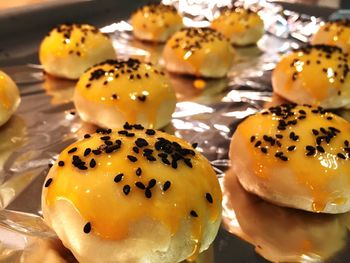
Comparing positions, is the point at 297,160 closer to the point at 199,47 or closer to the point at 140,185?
the point at 140,185

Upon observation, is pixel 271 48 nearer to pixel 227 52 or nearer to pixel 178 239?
pixel 227 52

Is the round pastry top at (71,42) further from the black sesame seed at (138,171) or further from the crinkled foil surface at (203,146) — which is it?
the black sesame seed at (138,171)

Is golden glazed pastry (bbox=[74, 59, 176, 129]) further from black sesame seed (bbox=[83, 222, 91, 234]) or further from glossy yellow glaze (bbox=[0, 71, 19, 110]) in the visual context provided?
black sesame seed (bbox=[83, 222, 91, 234])

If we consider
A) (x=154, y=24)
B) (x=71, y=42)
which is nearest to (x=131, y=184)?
(x=71, y=42)

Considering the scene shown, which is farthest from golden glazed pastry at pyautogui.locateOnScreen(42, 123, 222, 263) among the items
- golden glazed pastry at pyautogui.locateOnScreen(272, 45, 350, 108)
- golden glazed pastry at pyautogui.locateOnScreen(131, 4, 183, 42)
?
golden glazed pastry at pyautogui.locateOnScreen(131, 4, 183, 42)

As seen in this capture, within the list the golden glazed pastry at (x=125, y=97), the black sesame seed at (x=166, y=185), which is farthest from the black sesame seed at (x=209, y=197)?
the golden glazed pastry at (x=125, y=97)

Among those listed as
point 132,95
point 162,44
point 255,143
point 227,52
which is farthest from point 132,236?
point 162,44
